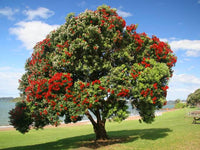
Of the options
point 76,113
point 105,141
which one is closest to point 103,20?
point 76,113

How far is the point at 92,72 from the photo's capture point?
15.7 meters

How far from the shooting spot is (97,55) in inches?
603

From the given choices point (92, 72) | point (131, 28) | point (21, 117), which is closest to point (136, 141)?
point (92, 72)

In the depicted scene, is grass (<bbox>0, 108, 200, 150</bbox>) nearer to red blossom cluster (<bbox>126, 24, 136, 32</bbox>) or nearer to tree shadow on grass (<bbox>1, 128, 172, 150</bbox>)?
tree shadow on grass (<bbox>1, 128, 172, 150</bbox>)

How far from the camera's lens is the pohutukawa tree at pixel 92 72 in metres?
14.1

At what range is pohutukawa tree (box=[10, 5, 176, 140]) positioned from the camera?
46.3 feet

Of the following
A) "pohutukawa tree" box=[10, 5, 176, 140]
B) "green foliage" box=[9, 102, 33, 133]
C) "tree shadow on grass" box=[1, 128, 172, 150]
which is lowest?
"tree shadow on grass" box=[1, 128, 172, 150]

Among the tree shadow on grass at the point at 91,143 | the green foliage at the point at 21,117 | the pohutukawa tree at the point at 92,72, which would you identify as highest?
the pohutukawa tree at the point at 92,72

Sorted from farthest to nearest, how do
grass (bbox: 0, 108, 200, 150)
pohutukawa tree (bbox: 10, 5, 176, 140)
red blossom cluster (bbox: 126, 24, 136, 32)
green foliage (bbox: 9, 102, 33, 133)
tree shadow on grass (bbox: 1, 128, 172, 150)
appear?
tree shadow on grass (bbox: 1, 128, 172, 150) → red blossom cluster (bbox: 126, 24, 136, 32) → green foliage (bbox: 9, 102, 33, 133) → grass (bbox: 0, 108, 200, 150) → pohutukawa tree (bbox: 10, 5, 176, 140)

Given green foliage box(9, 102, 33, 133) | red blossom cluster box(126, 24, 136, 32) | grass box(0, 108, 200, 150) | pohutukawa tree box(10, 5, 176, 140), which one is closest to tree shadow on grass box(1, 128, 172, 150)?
grass box(0, 108, 200, 150)

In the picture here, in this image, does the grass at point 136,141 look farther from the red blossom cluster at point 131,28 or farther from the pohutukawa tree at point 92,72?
the red blossom cluster at point 131,28

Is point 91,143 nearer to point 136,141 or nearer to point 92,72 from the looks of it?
point 136,141

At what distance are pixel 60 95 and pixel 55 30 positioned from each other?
636cm

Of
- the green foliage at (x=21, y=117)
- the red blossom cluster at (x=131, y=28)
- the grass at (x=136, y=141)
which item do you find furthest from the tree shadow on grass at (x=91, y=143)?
the red blossom cluster at (x=131, y=28)
